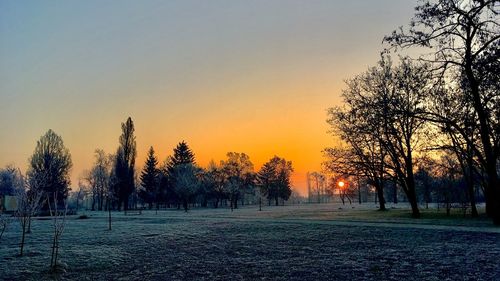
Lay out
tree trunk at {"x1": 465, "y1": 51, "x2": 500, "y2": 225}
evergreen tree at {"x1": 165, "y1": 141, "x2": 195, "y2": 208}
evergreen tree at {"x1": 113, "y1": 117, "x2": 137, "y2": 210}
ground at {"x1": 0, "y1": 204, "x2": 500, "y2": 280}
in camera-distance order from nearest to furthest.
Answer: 1. ground at {"x1": 0, "y1": 204, "x2": 500, "y2": 280}
2. tree trunk at {"x1": 465, "y1": 51, "x2": 500, "y2": 225}
3. evergreen tree at {"x1": 113, "y1": 117, "x2": 137, "y2": 210}
4. evergreen tree at {"x1": 165, "y1": 141, "x2": 195, "y2": 208}

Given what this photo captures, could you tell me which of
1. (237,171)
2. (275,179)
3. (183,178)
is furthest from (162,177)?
(275,179)

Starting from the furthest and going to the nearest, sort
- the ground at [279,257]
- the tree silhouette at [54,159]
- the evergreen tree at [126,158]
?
the evergreen tree at [126,158], the tree silhouette at [54,159], the ground at [279,257]

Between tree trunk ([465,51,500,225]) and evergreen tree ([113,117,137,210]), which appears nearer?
tree trunk ([465,51,500,225])

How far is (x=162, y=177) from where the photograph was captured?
302 feet

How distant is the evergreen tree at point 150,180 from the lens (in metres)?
89.8

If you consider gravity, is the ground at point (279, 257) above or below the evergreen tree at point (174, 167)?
below

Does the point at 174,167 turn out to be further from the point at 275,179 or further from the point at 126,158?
the point at 275,179

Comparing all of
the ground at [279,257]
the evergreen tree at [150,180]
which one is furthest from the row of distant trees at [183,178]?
the ground at [279,257]

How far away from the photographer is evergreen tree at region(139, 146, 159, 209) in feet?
295

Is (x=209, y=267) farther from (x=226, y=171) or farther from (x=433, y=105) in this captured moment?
(x=226, y=171)

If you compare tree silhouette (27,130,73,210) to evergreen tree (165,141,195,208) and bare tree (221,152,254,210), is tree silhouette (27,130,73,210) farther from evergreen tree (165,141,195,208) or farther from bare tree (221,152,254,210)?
bare tree (221,152,254,210)

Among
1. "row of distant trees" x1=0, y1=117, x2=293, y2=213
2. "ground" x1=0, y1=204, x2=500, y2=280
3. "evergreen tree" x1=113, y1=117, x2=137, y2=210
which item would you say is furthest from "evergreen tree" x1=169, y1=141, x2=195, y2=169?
"ground" x1=0, y1=204, x2=500, y2=280

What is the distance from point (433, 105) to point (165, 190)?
76.2 metres

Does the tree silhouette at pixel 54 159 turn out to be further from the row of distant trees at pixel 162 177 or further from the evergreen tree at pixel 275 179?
the evergreen tree at pixel 275 179
